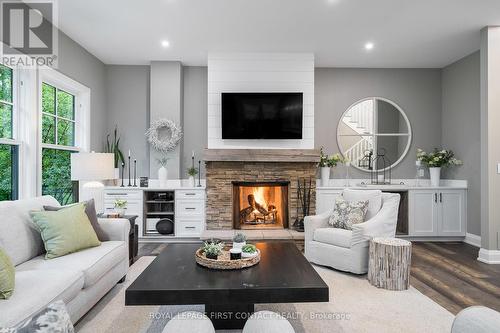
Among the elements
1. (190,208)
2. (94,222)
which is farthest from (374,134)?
(94,222)

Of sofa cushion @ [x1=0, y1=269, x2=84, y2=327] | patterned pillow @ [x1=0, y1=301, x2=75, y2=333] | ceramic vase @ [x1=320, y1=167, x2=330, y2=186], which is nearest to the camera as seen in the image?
patterned pillow @ [x1=0, y1=301, x2=75, y2=333]

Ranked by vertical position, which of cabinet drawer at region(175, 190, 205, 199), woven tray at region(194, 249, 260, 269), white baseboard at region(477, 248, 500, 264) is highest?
cabinet drawer at region(175, 190, 205, 199)

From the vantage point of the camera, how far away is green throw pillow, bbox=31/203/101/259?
243 centimetres

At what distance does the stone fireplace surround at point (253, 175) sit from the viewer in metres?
4.83

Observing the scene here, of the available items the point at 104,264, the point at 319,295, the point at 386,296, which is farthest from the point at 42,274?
the point at 386,296

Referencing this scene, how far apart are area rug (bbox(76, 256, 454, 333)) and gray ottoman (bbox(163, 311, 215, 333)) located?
1109 mm

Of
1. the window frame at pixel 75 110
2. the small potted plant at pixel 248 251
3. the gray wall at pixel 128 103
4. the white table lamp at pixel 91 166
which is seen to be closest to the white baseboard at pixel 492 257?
the small potted plant at pixel 248 251

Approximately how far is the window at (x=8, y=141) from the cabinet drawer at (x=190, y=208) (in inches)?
81.2

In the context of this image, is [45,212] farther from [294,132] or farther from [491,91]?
[491,91]

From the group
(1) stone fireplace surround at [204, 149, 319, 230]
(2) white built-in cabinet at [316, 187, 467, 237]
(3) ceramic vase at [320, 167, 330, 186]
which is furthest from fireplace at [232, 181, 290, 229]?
(3) ceramic vase at [320, 167, 330, 186]

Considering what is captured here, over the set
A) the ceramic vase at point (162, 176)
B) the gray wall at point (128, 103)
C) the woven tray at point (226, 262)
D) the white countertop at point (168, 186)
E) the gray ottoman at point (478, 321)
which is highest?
the gray wall at point (128, 103)

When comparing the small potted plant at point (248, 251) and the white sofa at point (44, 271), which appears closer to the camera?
the white sofa at point (44, 271)

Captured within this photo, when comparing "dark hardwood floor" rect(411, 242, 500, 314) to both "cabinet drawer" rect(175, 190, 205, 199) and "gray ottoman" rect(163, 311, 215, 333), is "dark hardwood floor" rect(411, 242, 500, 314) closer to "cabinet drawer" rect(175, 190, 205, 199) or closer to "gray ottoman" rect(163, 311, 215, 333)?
"gray ottoman" rect(163, 311, 215, 333)

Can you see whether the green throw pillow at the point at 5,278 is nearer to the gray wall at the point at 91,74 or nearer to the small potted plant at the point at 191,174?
the gray wall at the point at 91,74
